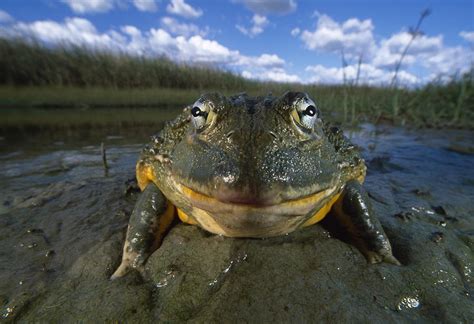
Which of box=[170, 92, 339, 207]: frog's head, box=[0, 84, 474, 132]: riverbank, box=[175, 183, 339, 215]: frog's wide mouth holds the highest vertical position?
box=[170, 92, 339, 207]: frog's head

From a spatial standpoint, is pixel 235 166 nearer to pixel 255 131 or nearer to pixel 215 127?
pixel 255 131

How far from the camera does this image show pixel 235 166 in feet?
4.89

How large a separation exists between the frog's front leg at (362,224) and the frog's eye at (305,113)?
0.69 m

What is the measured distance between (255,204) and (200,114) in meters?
0.75

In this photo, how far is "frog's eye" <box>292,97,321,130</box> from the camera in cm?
180

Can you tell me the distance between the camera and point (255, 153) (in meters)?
1.52

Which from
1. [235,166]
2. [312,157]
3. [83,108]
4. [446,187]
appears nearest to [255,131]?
[235,166]

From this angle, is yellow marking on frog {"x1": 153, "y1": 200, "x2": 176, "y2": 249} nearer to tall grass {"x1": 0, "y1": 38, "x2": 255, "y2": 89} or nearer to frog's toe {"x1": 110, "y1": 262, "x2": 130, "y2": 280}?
frog's toe {"x1": 110, "y1": 262, "x2": 130, "y2": 280}

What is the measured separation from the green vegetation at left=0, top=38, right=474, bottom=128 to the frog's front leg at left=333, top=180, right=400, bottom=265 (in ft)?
24.7

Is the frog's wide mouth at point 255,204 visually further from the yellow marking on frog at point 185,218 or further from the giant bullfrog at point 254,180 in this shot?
the yellow marking on frog at point 185,218

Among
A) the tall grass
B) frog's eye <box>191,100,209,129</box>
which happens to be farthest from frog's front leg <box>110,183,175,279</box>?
the tall grass

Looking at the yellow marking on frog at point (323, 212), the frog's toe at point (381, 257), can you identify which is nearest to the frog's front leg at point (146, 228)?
the yellow marking on frog at point (323, 212)

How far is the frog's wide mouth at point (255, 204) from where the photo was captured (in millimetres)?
1457

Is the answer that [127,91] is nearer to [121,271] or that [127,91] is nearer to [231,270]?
[121,271]
